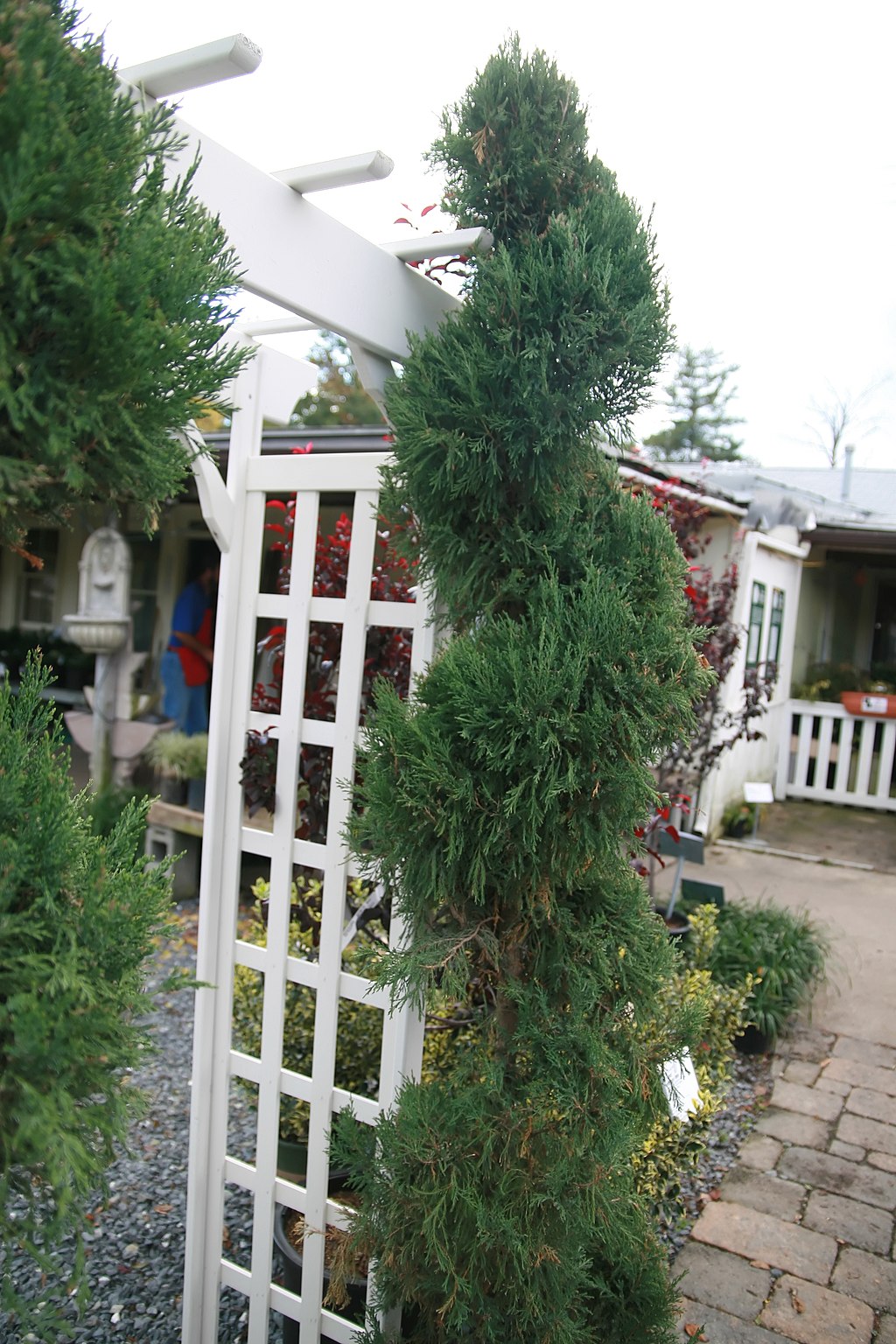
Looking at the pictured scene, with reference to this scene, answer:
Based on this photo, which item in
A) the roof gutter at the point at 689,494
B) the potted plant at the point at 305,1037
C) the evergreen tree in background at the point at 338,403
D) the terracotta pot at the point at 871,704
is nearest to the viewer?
the potted plant at the point at 305,1037

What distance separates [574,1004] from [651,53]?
572 centimetres

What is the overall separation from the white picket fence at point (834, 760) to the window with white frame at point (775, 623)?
725 millimetres

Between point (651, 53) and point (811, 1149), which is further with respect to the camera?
point (651, 53)

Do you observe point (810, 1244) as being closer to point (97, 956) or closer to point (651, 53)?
point (97, 956)

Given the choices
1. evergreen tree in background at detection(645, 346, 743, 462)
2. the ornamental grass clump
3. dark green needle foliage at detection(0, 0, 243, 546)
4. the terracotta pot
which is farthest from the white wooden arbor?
evergreen tree in background at detection(645, 346, 743, 462)

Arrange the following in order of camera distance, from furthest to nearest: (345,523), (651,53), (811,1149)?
(651,53) → (811,1149) → (345,523)

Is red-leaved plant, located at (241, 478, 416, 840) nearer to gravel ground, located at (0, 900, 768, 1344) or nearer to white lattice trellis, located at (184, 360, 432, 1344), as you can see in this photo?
white lattice trellis, located at (184, 360, 432, 1344)

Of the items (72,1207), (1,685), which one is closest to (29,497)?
(1,685)

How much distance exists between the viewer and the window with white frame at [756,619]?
762 cm

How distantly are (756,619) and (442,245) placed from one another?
652 centimetres

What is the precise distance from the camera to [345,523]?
9.50 ft

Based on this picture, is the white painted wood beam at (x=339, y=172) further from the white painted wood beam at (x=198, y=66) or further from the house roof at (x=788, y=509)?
the house roof at (x=788, y=509)

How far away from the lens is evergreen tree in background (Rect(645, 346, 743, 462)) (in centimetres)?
3014

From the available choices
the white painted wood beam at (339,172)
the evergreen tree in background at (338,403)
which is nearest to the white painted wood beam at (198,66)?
the white painted wood beam at (339,172)
